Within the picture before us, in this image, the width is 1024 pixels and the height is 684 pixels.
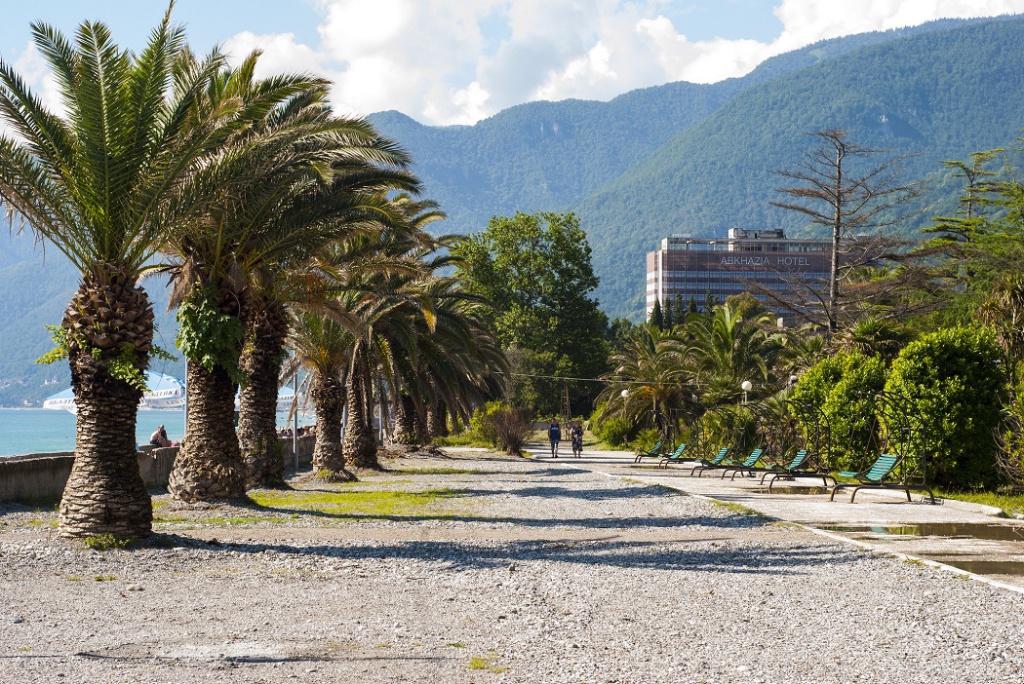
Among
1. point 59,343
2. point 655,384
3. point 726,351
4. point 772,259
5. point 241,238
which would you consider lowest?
point 59,343

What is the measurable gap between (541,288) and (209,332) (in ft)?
209

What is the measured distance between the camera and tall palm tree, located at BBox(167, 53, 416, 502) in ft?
47.8

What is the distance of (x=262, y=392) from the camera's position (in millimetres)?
19531

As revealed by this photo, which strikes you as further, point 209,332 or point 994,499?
point 994,499

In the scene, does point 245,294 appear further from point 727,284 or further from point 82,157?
point 727,284

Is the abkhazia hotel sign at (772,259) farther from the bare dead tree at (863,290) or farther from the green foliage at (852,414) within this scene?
the green foliage at (852,414)

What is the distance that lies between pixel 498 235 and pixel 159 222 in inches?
2572

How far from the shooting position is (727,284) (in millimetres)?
196625

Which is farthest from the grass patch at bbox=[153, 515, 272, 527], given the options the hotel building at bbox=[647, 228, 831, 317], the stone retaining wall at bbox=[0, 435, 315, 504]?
the hotel building at bbox=[647, 228, 831, 317]

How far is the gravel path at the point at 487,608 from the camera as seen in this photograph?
241 inches

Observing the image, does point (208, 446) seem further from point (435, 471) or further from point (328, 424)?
point (435, 471)

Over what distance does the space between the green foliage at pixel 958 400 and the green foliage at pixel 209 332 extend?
37.7 feet

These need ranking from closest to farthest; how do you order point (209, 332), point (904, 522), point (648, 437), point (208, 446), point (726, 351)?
point (904, 522)
point (209, 332)
point (208, 446)
point (726, 351)
point (648, 437)

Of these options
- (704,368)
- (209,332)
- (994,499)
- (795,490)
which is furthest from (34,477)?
(704,368)
